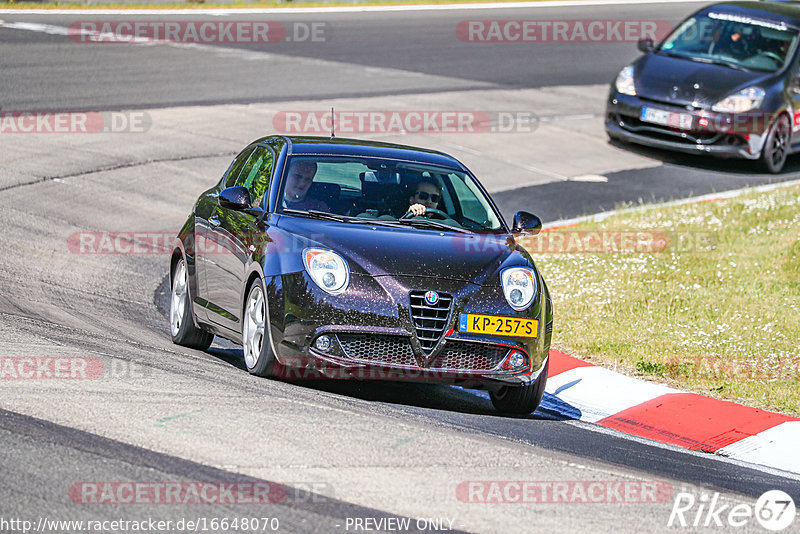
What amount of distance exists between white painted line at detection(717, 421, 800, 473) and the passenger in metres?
3.00

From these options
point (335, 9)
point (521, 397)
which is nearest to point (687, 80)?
point (521, 397)

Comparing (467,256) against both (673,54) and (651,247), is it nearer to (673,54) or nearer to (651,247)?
(651,247)

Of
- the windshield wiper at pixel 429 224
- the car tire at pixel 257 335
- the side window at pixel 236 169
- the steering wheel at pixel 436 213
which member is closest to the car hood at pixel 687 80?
the side window at pixel 236 169

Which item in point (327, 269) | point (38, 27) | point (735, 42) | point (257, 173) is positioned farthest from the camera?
point (38, 27)

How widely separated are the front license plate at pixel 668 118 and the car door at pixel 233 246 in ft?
32.4

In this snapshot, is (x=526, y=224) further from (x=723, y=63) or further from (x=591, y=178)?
(x=723, y=63)

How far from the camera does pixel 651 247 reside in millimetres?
13641

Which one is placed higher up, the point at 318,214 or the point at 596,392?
the point at 318,214

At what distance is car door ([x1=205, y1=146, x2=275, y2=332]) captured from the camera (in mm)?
8406

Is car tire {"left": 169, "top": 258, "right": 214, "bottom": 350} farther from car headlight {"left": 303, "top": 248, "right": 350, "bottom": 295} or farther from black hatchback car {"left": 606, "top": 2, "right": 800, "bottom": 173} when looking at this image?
black hatchback car {"left": 606, "top": 2, "right": 800, "bottom": 173}

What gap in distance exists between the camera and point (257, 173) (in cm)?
923

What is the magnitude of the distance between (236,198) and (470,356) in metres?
1.98

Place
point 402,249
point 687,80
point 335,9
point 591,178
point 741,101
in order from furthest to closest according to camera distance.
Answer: point 335,9 → point 687,80 → point 741,101 → point 591,178 → point 402,249

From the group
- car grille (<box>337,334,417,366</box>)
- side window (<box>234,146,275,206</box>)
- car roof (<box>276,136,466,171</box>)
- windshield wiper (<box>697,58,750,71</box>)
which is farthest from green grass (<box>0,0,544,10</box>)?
car grille (<box>337,334,417,366</box>)
